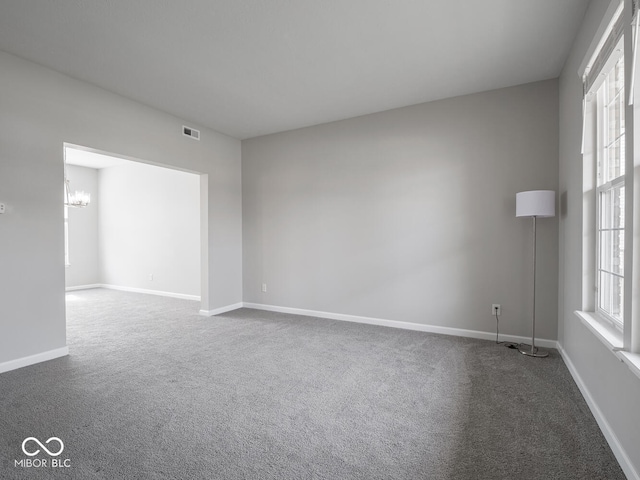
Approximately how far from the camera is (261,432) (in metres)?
2.17

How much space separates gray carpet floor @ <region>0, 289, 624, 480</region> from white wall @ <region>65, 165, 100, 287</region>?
475cm

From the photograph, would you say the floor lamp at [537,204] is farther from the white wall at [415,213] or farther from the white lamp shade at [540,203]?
the white wall at [415,213]

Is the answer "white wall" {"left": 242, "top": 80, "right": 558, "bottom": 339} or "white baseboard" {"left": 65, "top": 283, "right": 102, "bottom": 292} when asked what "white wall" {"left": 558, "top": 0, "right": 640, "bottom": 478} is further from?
"white baseboard" {"left": 65, "top": 283, "right": 102, "bottom": 292}

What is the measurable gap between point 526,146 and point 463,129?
2.35ft

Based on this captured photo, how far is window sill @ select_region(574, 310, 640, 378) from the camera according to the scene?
5.42ft

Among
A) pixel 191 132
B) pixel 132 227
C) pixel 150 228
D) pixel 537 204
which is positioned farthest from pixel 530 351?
pixel 132 227

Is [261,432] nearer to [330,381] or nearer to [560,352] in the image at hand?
[330,381]

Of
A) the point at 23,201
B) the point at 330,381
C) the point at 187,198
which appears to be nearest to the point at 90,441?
the point at 330,381

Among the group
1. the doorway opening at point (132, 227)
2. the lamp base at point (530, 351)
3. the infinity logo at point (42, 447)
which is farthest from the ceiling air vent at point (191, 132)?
the lamp base at point (530, 351)

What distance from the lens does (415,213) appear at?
14.6 ft

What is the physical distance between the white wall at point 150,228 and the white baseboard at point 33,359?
3.19m

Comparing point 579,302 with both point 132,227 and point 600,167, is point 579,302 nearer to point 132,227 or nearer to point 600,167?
point 600,167

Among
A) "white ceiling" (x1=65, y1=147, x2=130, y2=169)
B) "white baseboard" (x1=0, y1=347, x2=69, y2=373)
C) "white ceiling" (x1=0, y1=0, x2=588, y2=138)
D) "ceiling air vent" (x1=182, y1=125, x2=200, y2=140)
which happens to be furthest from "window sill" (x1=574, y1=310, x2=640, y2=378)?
"white ceiling" (x1=65, y1=147, x2=130, y2=169)

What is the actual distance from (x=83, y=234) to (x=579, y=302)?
930 cm
